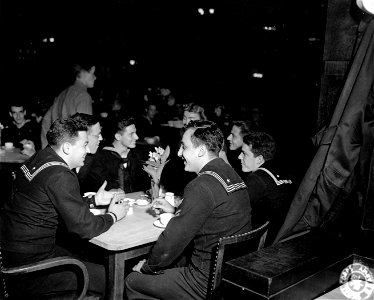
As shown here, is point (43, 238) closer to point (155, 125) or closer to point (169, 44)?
point (155, 125)

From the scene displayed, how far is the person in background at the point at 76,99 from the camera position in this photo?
206 inches

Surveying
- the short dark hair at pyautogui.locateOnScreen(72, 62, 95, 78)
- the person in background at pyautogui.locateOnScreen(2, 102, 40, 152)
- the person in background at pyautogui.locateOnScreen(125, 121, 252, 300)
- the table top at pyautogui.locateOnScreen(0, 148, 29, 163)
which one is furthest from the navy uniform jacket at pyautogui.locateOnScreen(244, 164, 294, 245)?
the person in background at pyautogui.locateOnScreen(2, 102, 40, 152)

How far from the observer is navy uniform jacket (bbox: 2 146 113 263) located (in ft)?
8.16

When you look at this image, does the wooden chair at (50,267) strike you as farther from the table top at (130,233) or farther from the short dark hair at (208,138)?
the short dark hair at (208,138)

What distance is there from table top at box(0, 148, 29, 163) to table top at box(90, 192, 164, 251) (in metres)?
2.66

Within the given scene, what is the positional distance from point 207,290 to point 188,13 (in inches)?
567

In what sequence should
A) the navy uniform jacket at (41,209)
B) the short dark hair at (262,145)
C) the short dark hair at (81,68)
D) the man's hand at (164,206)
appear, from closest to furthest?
the navy uniform jacket at (41,209)
the man's hand at (164,206)
the short dark hair at (262,145)
the short dark hair at (81,68)

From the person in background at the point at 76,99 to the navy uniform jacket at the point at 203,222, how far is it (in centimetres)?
318

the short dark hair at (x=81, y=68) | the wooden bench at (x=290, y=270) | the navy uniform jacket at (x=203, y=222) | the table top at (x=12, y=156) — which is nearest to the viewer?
the wooden bench at (x=290, y=270)

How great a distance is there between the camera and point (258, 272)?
1.58 metres

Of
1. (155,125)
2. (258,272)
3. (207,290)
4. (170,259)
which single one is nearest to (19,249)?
(170,259)

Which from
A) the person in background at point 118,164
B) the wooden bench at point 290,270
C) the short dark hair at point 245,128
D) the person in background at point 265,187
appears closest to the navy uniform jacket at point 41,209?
the wooden bench at point 290,270

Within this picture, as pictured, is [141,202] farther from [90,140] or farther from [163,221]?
[90,140]

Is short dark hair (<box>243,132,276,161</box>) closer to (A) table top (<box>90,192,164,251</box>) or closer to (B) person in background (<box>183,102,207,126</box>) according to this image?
(A) table top (<box>90,192,164,251</box>)
